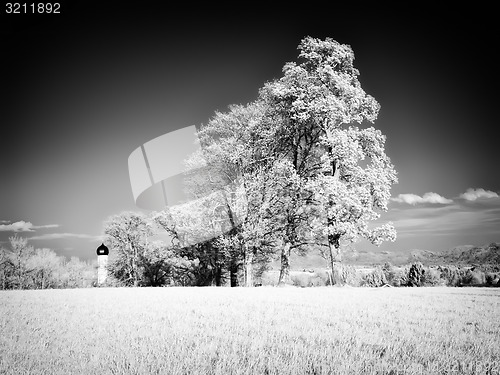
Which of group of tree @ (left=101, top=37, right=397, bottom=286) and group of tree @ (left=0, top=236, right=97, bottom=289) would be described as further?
group of tree @ (left=0, top=236, right=97, bottom=289)

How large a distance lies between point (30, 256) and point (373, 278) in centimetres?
5142

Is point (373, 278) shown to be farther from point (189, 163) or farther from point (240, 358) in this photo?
point (240, 358)

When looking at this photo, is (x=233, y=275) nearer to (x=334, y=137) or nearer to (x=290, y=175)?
(x=290, y=175)

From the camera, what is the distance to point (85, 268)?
6825 centimetres

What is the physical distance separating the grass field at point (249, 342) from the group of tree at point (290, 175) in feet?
35.1

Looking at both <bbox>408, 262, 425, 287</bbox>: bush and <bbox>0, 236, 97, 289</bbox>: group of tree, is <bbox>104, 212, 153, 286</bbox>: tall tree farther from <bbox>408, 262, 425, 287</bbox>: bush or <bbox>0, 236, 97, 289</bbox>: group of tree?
<bbox>408, 262, 425, 287</bbox>: bush

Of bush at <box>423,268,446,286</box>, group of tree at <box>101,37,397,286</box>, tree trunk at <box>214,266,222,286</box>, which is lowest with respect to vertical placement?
bush at <box>423,268,446,286</box>

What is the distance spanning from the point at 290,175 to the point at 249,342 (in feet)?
54.5

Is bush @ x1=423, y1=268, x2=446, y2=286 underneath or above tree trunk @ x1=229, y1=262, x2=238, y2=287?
underneath

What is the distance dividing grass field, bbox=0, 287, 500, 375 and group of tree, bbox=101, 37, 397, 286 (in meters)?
10.7

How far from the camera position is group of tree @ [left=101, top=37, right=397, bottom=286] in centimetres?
1911

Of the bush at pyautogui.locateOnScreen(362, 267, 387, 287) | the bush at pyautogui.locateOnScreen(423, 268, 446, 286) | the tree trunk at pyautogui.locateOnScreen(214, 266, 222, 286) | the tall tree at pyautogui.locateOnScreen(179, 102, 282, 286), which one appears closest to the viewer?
the tall tree at pyautogui.locateOnScreen(179, 102, 282, 286)

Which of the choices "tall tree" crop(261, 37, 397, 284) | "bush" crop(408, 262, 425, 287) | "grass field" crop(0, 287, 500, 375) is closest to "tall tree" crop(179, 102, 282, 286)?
"tall tree" crop(261, 37, 397, 284)

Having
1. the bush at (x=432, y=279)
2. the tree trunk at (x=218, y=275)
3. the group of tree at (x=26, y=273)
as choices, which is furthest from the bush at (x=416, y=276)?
the group of tree at (x=26, y=273)
